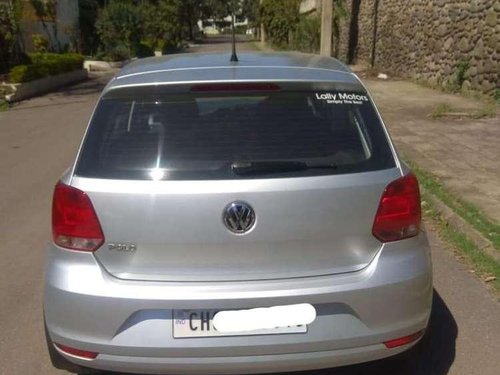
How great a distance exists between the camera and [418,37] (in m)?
18.9

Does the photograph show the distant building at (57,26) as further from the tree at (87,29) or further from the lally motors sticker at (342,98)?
the lally motors sticker at (342,98)

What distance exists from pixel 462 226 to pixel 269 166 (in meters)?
3.50

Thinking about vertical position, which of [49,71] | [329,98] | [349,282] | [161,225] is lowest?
[49,71]

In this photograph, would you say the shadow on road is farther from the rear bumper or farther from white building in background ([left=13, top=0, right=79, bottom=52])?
white building in background ([left=13, top=0, right=79, bottom=52])

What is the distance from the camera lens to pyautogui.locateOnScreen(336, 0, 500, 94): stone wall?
14.1m

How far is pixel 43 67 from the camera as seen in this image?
810 inches

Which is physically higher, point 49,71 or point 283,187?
point 283,187

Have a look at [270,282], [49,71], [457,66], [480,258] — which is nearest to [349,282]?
[270,282]

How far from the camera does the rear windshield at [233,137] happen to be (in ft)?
9.59

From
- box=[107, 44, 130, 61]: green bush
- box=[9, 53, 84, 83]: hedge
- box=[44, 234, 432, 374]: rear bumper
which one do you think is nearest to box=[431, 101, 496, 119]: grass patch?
box=[44, 234, 432, 374]: rear bumper

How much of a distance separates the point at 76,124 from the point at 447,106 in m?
7.68

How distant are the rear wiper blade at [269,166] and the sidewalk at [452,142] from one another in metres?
3.65

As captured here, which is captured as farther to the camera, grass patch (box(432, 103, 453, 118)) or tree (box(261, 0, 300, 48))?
tree (box(261, 0, 300, 48))

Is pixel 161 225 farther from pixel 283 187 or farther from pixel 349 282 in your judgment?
pixel 349 282
